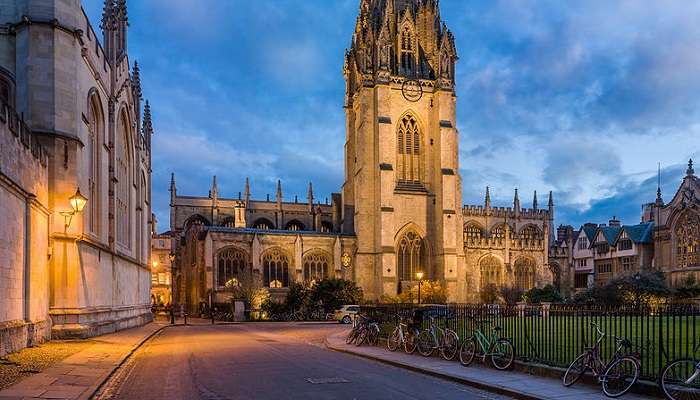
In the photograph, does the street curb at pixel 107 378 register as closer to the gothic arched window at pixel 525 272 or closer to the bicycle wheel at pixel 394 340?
the bicycle wheel at pixel 394 340

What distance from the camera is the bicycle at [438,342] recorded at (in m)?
16.5

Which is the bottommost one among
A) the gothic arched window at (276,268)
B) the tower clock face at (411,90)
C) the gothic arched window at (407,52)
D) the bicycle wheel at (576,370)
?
the gothic arched window at (276,268)

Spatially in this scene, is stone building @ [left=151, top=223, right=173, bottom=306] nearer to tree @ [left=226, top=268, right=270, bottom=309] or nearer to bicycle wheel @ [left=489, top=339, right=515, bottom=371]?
tree @ [left=226, top=268, right=270, bottom=309]

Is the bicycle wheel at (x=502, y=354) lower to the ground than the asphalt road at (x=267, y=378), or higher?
higher

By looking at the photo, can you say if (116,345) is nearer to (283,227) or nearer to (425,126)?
(425,126)

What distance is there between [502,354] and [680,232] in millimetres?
55215

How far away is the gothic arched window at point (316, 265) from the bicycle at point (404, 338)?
4047 centimetres

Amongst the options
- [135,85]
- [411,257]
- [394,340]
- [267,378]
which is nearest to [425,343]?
[394,340]

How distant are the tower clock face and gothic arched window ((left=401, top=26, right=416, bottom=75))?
1.82 m

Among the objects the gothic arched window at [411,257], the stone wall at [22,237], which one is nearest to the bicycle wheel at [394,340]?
the stone wall at [22,237]

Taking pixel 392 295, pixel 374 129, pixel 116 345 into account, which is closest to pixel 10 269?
pixel 116 345

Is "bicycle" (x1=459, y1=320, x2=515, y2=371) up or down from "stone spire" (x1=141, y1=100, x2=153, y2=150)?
down

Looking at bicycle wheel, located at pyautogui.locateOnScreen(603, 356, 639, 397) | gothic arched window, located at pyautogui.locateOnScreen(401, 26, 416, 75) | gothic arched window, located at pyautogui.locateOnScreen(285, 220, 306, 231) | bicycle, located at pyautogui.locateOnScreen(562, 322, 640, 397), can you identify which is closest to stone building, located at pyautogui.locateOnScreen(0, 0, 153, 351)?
bicycle, located at pyautogui.locateOnScreen(562, 322, 640, 397)

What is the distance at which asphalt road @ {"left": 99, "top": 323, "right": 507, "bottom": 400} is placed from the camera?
37.8 ft
